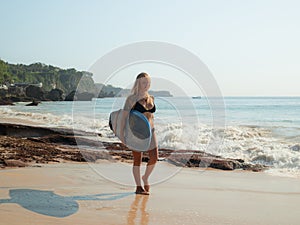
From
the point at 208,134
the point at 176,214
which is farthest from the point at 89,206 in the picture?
the point at 208,134

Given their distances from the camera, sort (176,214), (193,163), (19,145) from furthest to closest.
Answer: (19,145), (193,163), (176,214)

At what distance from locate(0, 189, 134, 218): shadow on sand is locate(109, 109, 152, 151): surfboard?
2.43 feet

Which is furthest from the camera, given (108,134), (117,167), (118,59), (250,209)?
(108,134)

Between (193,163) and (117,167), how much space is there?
1850 mm

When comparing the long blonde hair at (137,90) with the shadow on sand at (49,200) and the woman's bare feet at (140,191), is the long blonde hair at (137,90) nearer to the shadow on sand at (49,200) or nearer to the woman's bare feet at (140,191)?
the woman's bare feet at (140,191)

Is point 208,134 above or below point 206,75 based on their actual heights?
below

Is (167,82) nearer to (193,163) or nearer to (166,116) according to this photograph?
(193,163)

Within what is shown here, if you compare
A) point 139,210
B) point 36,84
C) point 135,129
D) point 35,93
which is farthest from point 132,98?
point 36,84

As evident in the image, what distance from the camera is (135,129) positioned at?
579 cm

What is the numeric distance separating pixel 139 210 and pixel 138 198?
61 cm

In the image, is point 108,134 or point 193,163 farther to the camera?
point 108,134

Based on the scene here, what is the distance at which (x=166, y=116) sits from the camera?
900 inches

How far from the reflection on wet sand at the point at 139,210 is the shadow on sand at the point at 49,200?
0.99 feet

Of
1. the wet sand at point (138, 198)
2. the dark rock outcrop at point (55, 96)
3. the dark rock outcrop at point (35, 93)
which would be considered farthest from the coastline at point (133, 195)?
the dark rock outcrop at point (55, 96)
